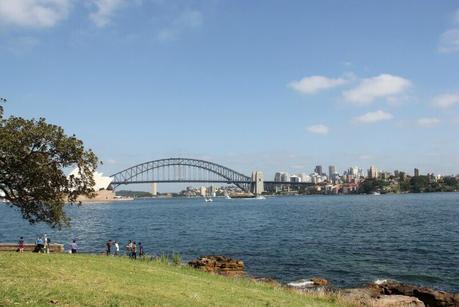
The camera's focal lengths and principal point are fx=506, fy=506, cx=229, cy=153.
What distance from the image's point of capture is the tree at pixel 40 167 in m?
23.6

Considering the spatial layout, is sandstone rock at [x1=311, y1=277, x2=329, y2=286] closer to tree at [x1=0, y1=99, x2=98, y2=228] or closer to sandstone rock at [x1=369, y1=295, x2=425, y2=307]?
sandstone rock at [x1=369, y1=295, x2=425, y2=307]

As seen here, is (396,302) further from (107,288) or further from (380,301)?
(107,288)

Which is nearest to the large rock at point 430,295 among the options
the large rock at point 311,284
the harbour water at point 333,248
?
the large rock at point 311,284

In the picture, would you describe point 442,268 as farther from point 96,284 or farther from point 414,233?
point 96,284

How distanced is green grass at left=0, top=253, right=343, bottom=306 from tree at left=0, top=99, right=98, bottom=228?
410 cm

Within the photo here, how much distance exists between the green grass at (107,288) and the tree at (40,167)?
4.10 metres

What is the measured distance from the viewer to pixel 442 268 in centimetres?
3928

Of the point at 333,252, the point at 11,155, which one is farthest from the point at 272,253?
the point at 11,155

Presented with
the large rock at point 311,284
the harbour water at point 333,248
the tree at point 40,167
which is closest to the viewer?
the tree at point 40,167

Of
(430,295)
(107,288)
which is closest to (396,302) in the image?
(430,295)

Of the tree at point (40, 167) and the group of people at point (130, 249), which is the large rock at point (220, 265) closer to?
the group of people at point (130, 249)

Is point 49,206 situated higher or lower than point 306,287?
higher

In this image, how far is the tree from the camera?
77.5 feet

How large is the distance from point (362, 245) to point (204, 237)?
22.2 metres
